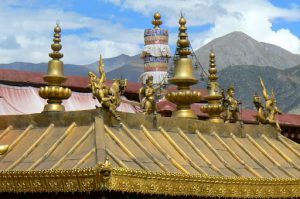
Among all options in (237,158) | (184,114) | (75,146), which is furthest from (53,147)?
(237,158)

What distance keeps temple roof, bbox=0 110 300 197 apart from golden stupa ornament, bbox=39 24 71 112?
336mm

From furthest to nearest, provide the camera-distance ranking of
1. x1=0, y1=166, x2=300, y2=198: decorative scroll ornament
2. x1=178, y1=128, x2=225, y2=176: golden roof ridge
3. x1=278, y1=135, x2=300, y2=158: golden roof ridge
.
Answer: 1. x1=278, y1=135, x2=300, y2=158: golden roof ridge
2. x1=178, y1=128, x2=225, y2=176: golden roof ridge
3. x1=0, y1=166, x2=300, y2=198: decorative scroll ornament

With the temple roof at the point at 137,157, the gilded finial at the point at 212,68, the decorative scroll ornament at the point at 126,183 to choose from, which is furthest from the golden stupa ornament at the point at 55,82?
the gilded finial at the point at 212,68

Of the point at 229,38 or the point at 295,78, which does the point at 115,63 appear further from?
the point at 295,78

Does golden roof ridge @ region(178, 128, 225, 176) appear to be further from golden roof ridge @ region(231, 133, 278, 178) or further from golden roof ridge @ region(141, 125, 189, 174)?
golden roof ridge @ region(231, 133, 278, 178)

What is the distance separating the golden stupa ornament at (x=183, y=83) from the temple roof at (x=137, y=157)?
38 cm

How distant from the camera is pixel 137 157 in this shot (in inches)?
286

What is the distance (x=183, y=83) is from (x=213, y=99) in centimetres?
147

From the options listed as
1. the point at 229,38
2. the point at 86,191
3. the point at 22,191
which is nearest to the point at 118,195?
the point at 86,191

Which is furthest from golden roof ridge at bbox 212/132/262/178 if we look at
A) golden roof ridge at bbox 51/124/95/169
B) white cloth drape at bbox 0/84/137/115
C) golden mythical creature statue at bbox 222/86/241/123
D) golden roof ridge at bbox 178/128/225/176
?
white cloth drape at bbox 0/84/137/115

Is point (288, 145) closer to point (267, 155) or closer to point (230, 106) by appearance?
point (267, 155)

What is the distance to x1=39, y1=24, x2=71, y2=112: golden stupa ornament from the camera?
27.0 feet

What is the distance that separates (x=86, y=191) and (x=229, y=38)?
117172 millimetres

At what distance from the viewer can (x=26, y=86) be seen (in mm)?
19906
